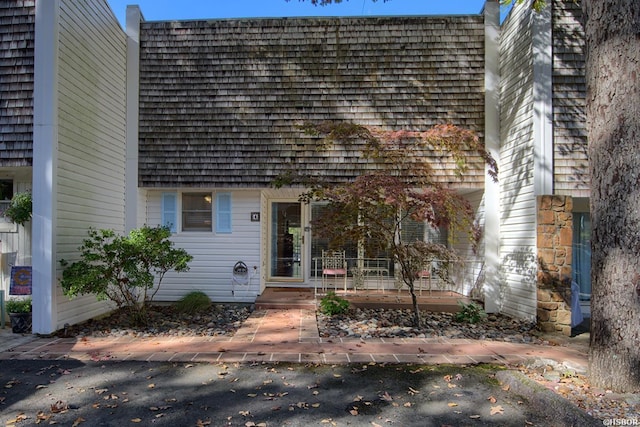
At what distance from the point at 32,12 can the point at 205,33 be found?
2.93m

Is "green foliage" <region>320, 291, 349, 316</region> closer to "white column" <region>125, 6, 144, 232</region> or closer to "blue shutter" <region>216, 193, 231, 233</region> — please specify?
"blue shutter" <region>216, 193, 231, 233</region>

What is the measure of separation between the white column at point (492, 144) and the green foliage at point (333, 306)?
2705mm

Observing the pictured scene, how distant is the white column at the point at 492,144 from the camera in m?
7.43

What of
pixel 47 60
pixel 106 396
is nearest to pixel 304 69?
pixel 47 60

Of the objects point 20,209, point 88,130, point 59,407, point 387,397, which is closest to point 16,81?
point 88,130

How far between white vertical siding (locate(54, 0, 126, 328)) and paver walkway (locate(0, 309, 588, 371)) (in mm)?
1170

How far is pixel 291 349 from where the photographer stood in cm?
501

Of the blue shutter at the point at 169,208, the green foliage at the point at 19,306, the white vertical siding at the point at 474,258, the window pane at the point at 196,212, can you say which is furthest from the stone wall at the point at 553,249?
the green foliage at the point at 19,306

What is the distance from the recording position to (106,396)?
363cm

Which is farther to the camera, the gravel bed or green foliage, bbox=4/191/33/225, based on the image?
green foliage, bbox=4/191/33/225

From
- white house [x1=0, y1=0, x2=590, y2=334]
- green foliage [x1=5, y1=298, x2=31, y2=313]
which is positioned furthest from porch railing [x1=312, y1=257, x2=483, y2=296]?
green foliage [x1=5, y1=298, x2=31, y2=313]

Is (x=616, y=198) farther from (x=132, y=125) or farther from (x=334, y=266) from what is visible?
(x=132, y=125)

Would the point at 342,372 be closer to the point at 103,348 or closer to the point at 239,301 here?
the point at 103,348

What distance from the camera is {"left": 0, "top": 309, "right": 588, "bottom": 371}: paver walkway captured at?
4648mm
